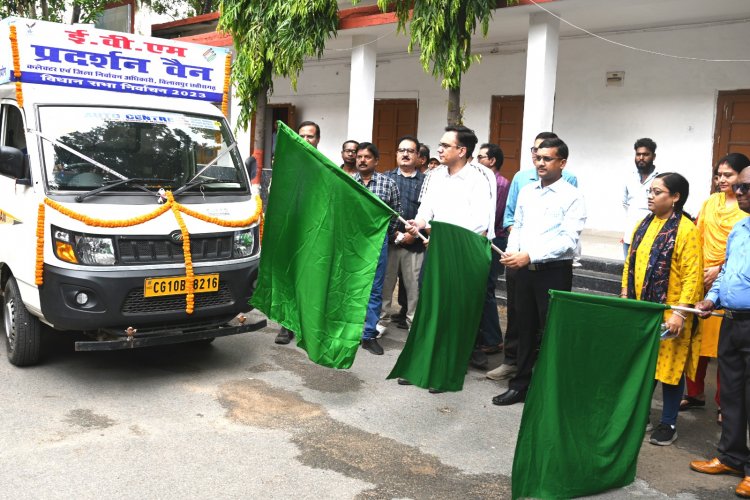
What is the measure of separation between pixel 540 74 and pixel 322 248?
6124mm

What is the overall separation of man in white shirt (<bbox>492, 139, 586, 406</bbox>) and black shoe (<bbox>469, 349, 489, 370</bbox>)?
92 centimetres

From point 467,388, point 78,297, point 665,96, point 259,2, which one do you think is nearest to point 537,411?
point 467,388

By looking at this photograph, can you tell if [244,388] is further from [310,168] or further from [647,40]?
[647,40]

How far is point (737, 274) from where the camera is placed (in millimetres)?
4039

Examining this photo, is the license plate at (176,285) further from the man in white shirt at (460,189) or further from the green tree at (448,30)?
the green tree at (448,30)

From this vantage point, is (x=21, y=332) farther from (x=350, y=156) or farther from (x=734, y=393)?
(x=734, y=393)

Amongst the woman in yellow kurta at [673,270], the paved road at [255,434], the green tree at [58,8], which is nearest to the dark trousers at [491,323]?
the paved road at [255,434]

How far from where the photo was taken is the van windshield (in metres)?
5.40

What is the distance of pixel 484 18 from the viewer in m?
9.11

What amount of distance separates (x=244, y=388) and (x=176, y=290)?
913 mm

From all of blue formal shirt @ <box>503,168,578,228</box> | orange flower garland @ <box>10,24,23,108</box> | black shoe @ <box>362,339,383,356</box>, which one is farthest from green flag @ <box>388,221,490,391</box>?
orange flower garland @ <box>10,24,23,108</box>

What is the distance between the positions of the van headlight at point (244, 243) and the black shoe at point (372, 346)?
153 centimetres

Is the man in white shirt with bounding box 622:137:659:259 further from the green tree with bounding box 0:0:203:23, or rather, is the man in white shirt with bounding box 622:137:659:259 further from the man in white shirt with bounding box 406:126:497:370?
the green tree with bounding box 0:0:203:23

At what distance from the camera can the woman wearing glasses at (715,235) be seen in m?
5.27
